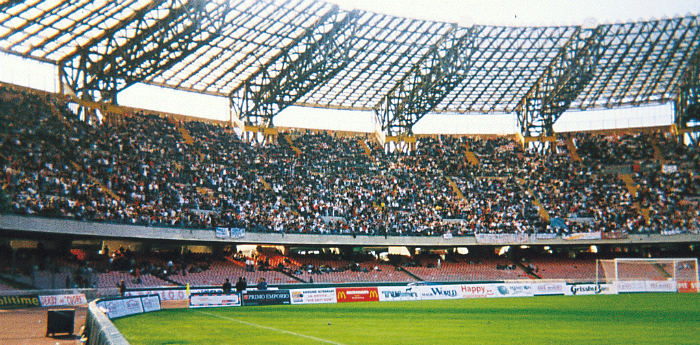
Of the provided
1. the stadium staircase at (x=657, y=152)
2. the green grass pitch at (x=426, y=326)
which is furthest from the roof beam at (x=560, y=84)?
the green grass pitch at (x=426, y=326)

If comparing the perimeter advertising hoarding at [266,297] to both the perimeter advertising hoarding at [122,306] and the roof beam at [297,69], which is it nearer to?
the perimeter advertising hoarding at [122,306]

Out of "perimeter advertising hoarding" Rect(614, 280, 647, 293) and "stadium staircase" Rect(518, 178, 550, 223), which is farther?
"stadium staircase" Rect(518, 178, 550, 223)

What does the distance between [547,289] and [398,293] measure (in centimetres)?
1020

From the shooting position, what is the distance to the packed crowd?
3741 cm

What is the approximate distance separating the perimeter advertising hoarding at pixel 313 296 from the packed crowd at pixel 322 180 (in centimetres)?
1182

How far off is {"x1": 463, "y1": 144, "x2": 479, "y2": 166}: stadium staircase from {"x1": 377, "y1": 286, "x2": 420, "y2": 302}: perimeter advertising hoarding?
32.5 m

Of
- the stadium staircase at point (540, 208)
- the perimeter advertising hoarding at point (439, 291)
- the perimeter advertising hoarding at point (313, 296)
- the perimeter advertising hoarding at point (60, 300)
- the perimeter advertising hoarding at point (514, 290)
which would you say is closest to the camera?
the perimeter advertising hoarding at point (60, 300)

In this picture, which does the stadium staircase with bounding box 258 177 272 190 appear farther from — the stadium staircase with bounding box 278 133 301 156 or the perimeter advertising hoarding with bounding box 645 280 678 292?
the perimeter advertising hoarding with bounding box 645 280 678 292

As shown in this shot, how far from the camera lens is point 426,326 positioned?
20.0 m

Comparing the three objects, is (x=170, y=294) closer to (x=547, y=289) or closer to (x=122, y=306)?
(x=122, y=306)

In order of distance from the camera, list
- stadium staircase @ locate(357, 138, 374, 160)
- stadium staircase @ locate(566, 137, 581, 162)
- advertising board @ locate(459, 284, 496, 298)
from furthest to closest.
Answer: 1. stadium staircase @ locate(566, 137, 581, 162)
2. stadium staircase @ locate(357, 138, 374, 160)
3. advertising board @ locate(459, 284, 496, 298)

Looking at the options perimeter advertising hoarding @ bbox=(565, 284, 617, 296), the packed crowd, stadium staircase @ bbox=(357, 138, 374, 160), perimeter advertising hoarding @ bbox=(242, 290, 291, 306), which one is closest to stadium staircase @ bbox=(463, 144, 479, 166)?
the packed crowd

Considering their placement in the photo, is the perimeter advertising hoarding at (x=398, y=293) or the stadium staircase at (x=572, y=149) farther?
the stadium staircase at (x=572, y=149)

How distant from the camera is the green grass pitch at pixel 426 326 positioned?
641 inches
